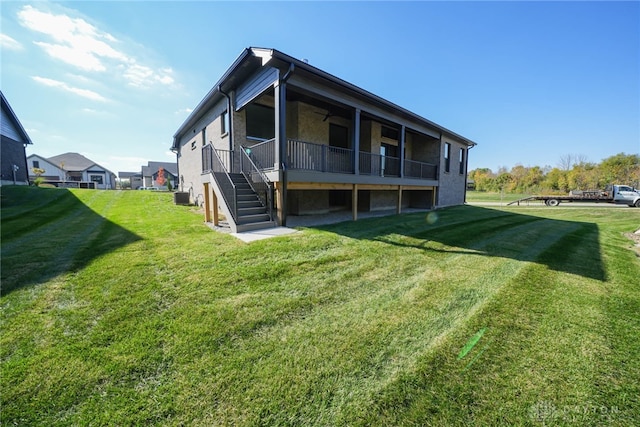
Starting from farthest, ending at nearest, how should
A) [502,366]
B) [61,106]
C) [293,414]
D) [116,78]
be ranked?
1. [61,106]
2. [116,78]
3. [502,366]
4. [293,414]

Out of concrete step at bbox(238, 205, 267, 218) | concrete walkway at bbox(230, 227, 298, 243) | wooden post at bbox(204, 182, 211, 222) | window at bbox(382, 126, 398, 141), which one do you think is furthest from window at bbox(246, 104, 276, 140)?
window at bbox(382, 126, 398, 141)

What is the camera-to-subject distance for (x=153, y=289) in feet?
11.0

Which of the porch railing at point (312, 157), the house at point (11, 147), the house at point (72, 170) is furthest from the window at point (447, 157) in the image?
the house at point (72, 170)

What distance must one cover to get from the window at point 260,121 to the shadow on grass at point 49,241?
5667 millimetres

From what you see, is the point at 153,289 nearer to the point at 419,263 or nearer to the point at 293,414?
the point at 293,414

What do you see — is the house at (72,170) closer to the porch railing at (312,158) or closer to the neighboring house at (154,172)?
the neighboring house at (154,172)

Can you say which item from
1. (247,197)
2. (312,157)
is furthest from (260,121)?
(247,197)

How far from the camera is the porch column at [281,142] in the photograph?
7.06m

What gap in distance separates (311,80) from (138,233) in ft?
22.2

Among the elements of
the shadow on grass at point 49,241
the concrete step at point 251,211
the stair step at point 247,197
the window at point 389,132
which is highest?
the window at point 389,132

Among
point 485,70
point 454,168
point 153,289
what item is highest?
point 485,70

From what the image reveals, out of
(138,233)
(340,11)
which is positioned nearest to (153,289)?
(138,233)

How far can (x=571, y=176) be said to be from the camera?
42.1m

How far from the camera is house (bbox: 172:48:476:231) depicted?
7223mm
